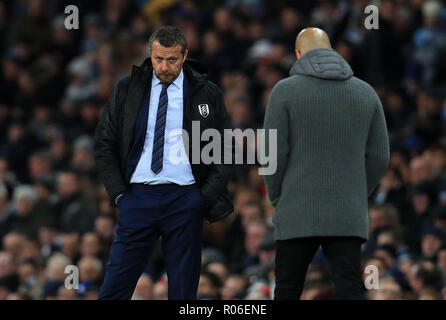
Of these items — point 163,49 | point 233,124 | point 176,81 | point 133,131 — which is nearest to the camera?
point 163,49

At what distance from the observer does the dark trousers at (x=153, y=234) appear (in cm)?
618

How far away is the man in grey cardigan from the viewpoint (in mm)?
5809

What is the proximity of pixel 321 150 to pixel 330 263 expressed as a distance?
0.64 m

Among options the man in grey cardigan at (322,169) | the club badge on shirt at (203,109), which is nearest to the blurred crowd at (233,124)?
the man in grey cardigan at (322,169)

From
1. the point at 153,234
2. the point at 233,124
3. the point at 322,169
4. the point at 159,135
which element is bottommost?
the point at 153,234

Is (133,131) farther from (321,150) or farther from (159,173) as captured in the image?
(321,150)

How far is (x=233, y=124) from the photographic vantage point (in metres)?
12.7

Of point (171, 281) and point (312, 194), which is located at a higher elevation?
point (312, 194)

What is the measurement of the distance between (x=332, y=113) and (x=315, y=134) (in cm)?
15

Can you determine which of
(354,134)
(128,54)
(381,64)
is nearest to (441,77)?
(381,64)

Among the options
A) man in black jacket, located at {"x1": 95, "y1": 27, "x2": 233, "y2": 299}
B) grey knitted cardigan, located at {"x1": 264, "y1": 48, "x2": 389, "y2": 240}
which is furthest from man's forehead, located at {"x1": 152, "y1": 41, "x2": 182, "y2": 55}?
grey knitted cardigan, located at {"x1": 264, "y1": 48, "x2": 389, "y2": 240}

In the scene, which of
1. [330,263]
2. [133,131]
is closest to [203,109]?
[133,131]

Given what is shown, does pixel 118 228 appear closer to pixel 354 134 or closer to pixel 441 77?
pixel 354 134

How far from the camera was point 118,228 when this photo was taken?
6.26 m
